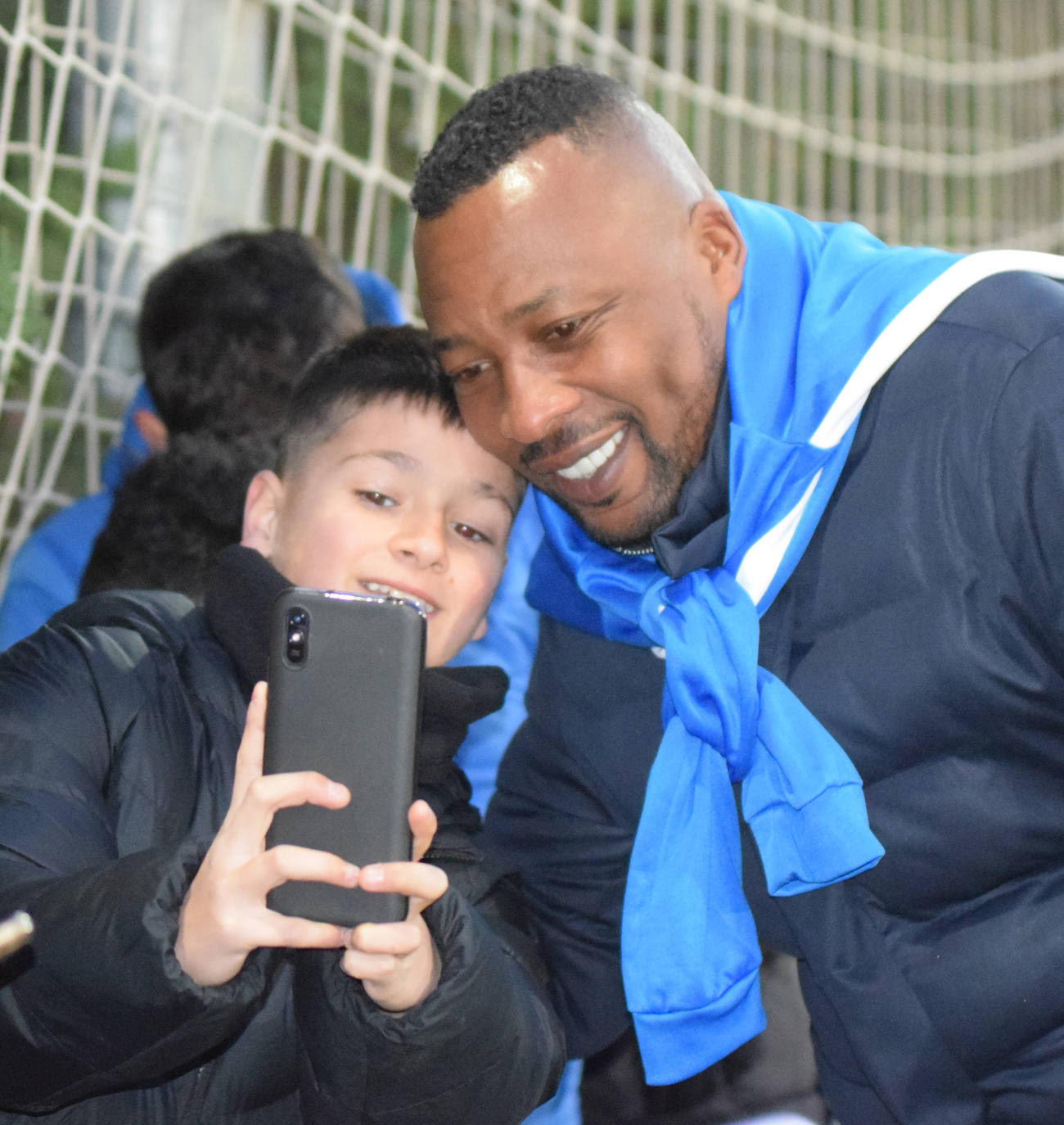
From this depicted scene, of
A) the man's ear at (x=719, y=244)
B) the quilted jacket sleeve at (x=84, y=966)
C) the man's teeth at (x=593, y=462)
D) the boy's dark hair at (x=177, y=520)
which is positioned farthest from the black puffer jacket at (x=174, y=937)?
the man's ear at (x=719, y=244)

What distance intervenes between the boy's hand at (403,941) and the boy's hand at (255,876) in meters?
0.02

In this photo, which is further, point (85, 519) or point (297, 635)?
point (85, 519)

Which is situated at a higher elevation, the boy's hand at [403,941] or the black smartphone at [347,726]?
the black smartphone at [347,726]

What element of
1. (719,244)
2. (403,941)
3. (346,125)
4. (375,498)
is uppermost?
(346,125)

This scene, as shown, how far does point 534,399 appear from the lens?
1445 mm

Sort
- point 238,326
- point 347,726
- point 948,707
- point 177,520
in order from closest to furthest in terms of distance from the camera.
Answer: point 347,726 < point 948,707 < point 177,520 < point 238,326

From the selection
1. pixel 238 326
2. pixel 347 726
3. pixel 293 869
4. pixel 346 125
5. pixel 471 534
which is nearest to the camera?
pixel 293 869

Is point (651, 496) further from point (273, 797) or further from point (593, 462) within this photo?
point (273, 797)

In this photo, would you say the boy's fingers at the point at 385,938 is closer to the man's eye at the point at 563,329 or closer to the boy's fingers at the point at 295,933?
the boy's fingers at the point at 295,933

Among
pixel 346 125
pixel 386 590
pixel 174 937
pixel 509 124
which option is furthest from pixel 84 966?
pixel 346 125

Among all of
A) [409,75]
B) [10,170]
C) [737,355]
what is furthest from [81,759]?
[409,75]

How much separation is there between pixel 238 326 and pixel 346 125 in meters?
1.18

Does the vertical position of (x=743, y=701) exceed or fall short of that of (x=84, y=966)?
it exceeds it

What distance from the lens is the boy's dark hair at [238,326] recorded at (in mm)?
2084
